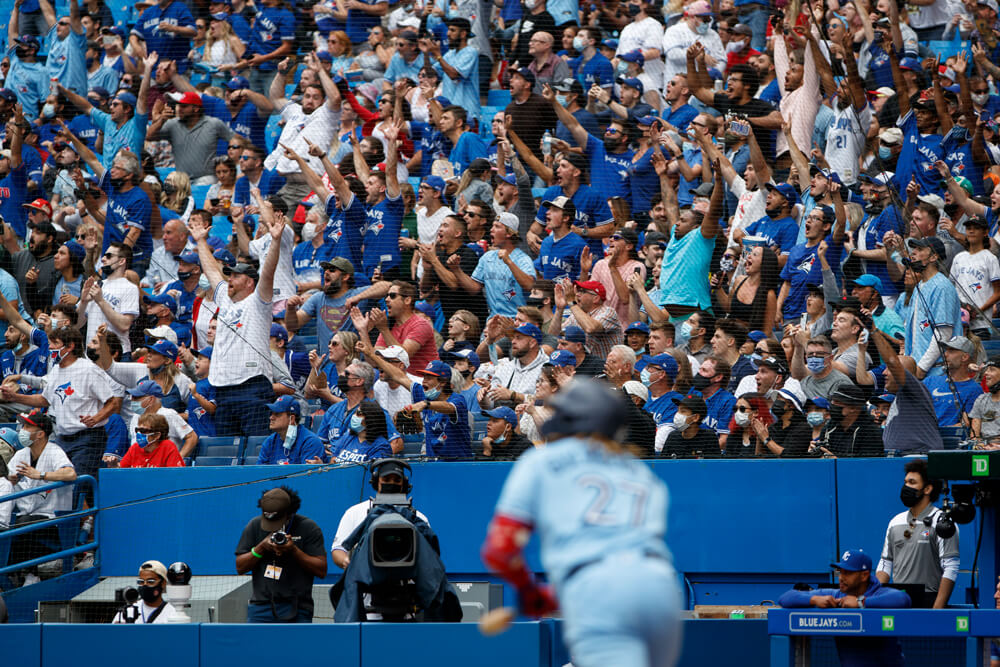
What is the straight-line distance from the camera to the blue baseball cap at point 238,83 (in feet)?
50.5

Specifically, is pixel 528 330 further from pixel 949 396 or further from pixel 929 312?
pixel 949 396

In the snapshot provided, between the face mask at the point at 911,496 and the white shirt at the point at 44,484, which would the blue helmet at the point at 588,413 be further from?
the white shirt at the point at 44,484

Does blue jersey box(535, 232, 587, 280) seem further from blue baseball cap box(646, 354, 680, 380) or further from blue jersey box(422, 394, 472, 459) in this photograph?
blue jersey box(422, 394, 472, 459)

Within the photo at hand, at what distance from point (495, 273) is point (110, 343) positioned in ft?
10.9

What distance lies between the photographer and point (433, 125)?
13.8m

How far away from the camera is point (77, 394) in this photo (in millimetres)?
11500

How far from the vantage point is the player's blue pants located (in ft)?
12.7

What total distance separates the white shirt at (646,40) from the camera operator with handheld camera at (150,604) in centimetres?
763

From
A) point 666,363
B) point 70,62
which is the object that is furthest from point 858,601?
point 70,62

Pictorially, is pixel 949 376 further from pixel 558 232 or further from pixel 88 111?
pixel 88 111

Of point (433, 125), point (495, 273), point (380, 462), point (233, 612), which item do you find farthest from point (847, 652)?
point (433, 125)

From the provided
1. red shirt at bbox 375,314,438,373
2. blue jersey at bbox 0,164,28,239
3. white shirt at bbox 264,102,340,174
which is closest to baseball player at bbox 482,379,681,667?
red shirt at bbox 375,314,438,373

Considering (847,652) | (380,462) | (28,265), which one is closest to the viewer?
(847,652)

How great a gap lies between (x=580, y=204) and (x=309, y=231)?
2.45 metres
